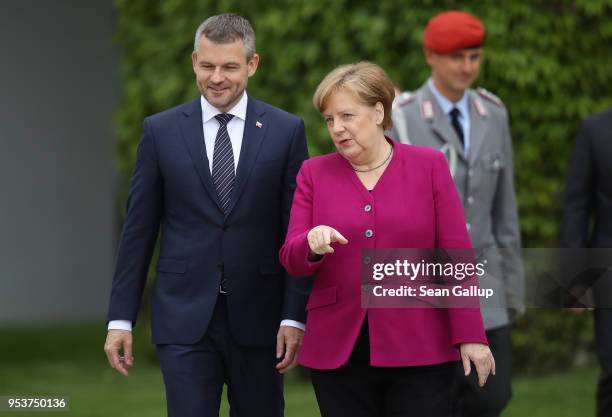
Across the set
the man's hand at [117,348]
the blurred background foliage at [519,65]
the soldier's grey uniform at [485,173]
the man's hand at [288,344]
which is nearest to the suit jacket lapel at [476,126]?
the soldier's grey uniform at [485,173]

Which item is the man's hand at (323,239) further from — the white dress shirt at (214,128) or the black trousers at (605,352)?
the black trousers at (605,352)

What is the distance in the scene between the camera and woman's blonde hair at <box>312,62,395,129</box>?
12.9 feet

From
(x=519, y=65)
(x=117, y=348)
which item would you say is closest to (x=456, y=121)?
(x=117, y=348)

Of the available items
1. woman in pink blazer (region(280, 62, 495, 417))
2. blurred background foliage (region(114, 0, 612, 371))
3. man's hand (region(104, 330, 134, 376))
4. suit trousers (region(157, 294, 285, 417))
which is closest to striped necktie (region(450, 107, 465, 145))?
woman in pink blazer (region(280, 62, 495, 417))

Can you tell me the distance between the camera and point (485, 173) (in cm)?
536

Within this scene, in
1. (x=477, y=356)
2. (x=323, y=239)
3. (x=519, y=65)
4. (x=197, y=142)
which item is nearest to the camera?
(x=323, y=239)

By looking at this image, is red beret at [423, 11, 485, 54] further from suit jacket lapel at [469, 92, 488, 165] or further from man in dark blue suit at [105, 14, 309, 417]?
man in dark blue suit at [105, 14, 309, 417]

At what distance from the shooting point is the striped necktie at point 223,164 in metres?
4.32

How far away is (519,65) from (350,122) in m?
4.32

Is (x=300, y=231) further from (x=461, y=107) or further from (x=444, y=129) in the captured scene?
(x=461, y=107)

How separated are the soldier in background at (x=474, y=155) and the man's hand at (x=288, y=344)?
47.8 inches

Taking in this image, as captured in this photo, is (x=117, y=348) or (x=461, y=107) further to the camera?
(x=461, y=107)

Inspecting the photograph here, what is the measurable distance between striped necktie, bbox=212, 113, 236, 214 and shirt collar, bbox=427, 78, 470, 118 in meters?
1.36

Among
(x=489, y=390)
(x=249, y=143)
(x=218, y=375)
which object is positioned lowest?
(x=489, y=390)
